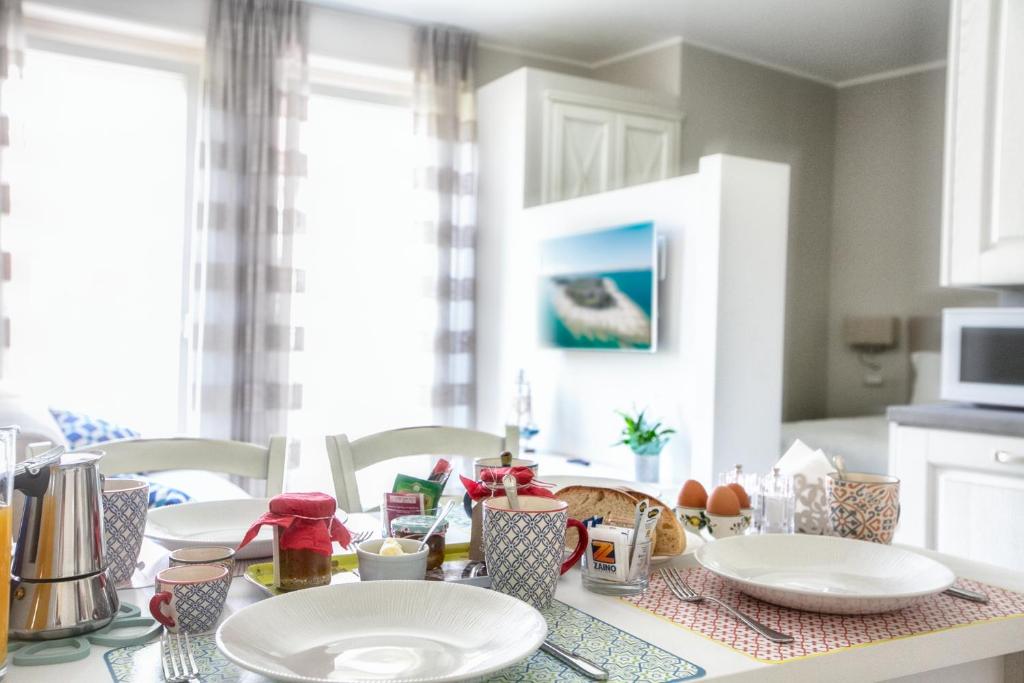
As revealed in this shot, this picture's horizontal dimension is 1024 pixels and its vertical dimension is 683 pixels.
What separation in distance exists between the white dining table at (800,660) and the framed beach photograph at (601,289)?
2.51 metres

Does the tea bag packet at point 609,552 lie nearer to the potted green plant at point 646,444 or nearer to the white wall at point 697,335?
the white wall at point 697,335

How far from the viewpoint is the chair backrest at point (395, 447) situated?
1602 millimetres

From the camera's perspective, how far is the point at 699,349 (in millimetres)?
3260

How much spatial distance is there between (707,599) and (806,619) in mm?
110

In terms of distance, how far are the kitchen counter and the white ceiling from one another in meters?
2.37

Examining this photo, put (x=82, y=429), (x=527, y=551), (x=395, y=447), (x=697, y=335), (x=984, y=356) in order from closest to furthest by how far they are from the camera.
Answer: (x=527, y=551)
(x=395, y=447)
(x=984, y=356)
(x=82, y=429)
(x=697, y=335)

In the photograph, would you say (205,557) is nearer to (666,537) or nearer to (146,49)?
(666,537)

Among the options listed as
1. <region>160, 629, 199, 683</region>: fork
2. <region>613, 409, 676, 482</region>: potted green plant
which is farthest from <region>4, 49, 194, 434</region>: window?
<region>160, 629, 199, 683</region>: fork

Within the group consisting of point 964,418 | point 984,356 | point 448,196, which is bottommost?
point 964,418

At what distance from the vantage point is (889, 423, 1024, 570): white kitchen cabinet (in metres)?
2.23

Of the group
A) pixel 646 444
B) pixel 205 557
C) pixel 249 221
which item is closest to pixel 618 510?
pixel 205 557

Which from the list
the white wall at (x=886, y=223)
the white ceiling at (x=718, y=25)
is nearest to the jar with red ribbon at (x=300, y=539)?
the white ceiling at (x=718, y=25)

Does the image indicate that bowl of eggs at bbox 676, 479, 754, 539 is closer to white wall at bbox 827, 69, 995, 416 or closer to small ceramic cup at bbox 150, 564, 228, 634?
A: small ceramic cup at bbox 150, 564, 228, 634

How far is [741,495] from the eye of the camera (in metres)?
1.30
